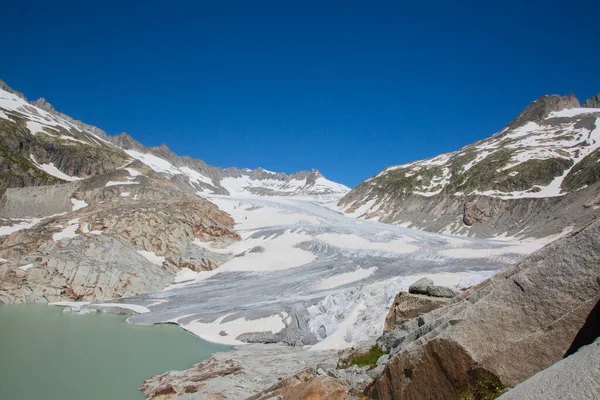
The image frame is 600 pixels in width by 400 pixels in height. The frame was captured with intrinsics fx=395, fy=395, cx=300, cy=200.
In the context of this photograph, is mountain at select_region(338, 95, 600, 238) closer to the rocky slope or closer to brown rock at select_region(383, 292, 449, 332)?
the rocky slope

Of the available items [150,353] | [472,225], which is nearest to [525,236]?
[472,225]

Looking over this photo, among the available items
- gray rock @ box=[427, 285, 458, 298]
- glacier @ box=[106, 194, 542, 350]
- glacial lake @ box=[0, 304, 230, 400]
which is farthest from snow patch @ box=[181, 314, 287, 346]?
gray rock @ box=[427, 285, 458, 298]

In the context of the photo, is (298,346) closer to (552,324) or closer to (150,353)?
(150,353)

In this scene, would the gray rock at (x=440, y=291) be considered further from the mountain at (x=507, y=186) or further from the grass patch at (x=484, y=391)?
the mountain at (x=507, y=186)

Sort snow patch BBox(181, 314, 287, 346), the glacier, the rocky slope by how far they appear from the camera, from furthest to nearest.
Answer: the rocky slope
snow patch BBox(181, 314, 287, 346)
the glacier

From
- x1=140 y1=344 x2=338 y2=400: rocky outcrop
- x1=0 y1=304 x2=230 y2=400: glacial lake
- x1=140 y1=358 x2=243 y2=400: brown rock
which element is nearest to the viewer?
x1=140 y1=344 x2=338 y2=400: rocky outcrop
